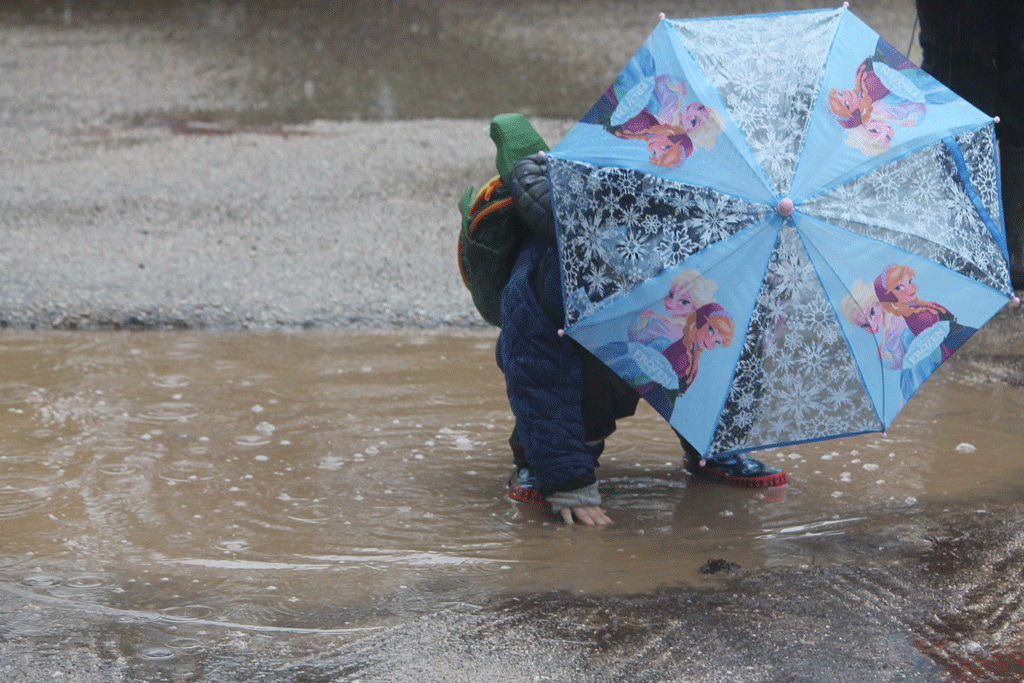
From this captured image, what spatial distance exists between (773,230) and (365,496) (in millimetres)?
1489

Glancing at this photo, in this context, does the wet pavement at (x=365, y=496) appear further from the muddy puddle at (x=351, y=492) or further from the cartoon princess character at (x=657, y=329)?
the cartoon princess character at (x=657, y=329)

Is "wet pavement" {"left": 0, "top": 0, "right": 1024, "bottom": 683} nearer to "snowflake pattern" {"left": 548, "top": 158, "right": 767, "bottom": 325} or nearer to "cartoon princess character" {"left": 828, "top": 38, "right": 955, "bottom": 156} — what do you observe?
"snowflake pattern" {"left": 548, "top": 158, "right": 767, "bottom": 325}

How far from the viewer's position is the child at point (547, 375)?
2.49 m

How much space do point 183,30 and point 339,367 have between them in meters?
8.51

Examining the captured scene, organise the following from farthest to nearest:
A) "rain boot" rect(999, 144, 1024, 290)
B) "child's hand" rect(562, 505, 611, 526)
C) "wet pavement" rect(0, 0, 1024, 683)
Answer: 1. "rain boot" rect(999, 144, 1024, 290)
2. "child's hand" rect(562, 505, 611, 526)
3. "wet pavement" rect(0, 0, 1024, 683)

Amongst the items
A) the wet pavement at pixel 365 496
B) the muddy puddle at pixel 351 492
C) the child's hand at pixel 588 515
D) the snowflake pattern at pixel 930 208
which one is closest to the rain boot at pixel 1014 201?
the wet pavement at pixel 365 496

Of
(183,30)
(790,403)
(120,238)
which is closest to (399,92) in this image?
(183,30)

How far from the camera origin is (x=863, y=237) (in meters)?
2.20

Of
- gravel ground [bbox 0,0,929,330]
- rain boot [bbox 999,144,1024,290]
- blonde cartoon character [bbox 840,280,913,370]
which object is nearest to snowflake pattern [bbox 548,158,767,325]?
blonde cartoon character [bbox 840,280,913,370]

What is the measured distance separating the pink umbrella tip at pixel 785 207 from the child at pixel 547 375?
1.89 feet

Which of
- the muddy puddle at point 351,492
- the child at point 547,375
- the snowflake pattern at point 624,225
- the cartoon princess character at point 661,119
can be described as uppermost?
the cartoon princess character at point 661,119

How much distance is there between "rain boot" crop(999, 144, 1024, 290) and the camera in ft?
15.3

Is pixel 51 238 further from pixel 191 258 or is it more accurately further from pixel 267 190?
pixel 267 190

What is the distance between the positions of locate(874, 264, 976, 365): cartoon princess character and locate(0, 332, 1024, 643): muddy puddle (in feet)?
2.06
